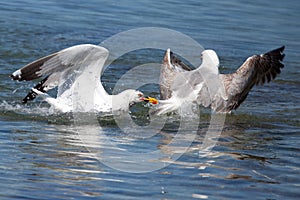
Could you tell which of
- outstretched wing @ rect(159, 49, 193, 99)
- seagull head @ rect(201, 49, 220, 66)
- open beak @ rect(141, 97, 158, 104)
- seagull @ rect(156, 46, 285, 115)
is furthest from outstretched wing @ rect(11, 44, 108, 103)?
seagull head @ rect(201, 49, 220, 66)

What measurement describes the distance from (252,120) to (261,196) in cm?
346

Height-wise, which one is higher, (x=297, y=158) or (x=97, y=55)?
(x=97, y=55)

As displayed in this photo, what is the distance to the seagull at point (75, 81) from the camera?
8.91 m

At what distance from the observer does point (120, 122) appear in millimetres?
9078

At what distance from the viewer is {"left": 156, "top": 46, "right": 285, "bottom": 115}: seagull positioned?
941 centimetres

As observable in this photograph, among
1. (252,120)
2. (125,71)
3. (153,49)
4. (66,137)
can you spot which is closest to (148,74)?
(125,71)

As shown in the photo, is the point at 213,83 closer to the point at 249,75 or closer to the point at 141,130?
the point at 249,75

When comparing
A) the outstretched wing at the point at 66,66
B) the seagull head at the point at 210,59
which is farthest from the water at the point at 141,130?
the seagull head at the point at 210,59

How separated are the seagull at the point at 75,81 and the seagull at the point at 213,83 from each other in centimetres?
49

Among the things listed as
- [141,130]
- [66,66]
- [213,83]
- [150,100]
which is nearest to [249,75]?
[213,83]

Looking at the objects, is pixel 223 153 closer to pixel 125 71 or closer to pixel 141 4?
pixel 125 71

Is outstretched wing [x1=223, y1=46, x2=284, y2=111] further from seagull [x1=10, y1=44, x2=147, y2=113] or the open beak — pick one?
seagull [x1=10, y1=44, x2=147, y2=113]

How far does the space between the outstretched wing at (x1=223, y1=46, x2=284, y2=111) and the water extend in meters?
0.30

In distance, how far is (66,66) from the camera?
9016mm
